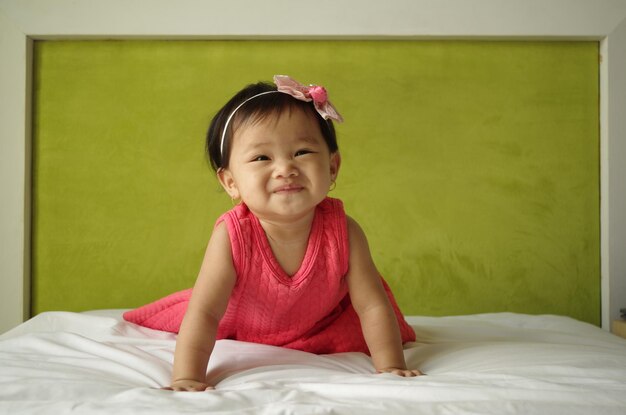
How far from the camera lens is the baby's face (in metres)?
1.26

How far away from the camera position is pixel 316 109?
1.33m

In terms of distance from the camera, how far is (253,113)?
129 cm

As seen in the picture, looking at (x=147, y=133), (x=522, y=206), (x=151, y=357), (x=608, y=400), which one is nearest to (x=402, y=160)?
(x=522, y=206)

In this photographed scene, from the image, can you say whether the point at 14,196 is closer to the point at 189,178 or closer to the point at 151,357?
the point at 189,178

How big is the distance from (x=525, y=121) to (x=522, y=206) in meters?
0.30

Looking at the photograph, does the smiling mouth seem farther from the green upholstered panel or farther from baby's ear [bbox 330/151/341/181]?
the green upholstered panel

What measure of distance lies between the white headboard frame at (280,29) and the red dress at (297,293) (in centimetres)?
105

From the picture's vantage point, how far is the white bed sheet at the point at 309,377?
0.88m

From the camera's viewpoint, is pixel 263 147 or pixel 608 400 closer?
pixel 608 400

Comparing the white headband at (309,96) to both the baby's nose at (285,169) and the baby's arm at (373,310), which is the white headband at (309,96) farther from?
the baby's arm at (373,310)

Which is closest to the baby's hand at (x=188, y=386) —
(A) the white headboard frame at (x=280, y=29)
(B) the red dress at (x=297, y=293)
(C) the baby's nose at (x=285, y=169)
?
(B) the red dress at (x=297, y=293)

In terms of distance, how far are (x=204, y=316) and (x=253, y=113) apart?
0.41 meters

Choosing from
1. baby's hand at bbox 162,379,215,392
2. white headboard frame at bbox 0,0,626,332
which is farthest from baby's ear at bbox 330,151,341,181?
white headboard frame at bbox 0,0,626,332

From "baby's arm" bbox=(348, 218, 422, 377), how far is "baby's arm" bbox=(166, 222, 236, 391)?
26cm
